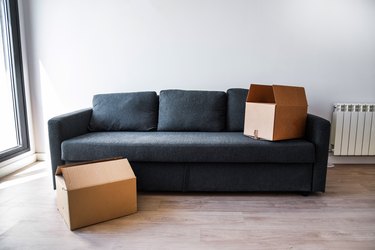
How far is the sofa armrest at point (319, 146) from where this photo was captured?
1.96 metres

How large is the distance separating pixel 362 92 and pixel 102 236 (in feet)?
9.66

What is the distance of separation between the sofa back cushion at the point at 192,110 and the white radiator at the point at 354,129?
4.16 feet

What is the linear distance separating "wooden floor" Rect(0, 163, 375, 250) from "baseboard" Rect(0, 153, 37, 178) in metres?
0.31

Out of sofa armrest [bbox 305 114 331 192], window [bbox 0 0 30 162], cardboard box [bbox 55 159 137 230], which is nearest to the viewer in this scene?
cardboard box [bbox 55 159 137 230]

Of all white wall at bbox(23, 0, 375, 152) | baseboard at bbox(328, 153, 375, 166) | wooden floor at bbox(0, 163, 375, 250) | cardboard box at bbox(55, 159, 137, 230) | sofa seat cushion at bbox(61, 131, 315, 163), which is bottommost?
wooden floor at bbox(0, 163, 375, 250)

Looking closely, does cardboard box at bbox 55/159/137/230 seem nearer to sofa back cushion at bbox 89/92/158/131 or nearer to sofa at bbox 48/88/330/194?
sofa at bbox 48/88/330/194

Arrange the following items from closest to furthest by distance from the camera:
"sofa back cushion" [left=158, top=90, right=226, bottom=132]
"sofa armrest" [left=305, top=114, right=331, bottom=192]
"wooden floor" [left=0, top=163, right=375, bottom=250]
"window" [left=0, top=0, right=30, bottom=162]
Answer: "wooden floor" [left=0, top=163, right=375, bottom=250] < "sofa armrest" [left=305, top=114, right=331, bottom=192] < "sofa back cushion" [left=158, top=90, right=226, bottom=132] < "window" [left=0, top=0, right=30, bottom=162]

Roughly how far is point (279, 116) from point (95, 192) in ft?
4.79

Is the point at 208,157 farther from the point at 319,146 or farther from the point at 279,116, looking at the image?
the point at 319,146

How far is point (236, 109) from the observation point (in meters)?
2.52

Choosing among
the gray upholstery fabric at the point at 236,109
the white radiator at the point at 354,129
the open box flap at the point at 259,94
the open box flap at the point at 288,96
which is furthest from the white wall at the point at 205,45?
the open box flap at the point at 288,96

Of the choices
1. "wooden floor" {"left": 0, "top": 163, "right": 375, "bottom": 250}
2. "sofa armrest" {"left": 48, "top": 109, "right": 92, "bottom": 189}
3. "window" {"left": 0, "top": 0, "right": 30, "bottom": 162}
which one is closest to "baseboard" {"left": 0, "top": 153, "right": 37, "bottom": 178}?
"window" {"left": 0, "top": 0, "right": 30, "bottom": 162}

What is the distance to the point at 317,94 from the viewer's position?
2.79 metres

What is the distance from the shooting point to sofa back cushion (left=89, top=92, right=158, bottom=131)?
2.50 m
